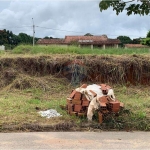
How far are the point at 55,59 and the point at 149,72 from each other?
392 cm

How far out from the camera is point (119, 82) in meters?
10.4

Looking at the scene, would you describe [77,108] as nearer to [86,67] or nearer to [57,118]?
[57,118]

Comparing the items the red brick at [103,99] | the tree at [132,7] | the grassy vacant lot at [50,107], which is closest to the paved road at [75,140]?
the grassy vacant lot at [50,107]

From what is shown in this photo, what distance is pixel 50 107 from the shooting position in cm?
670

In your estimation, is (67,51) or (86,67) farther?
(67,51)

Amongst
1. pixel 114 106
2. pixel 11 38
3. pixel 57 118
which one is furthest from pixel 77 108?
pixel 11 38

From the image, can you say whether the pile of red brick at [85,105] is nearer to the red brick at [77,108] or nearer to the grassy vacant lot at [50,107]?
the red brick at [77,108]

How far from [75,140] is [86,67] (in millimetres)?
6140

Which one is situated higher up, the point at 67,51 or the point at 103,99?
the point at 67,51

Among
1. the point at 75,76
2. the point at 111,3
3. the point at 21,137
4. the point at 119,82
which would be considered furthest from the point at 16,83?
the point at 111,3

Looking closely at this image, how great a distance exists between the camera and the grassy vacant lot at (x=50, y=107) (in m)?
5.14

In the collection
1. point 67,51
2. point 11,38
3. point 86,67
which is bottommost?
point 86,67

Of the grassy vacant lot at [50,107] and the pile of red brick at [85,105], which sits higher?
the pile of red brick at [85,105]

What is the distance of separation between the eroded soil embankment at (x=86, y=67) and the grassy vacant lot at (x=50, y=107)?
1.14 ft
